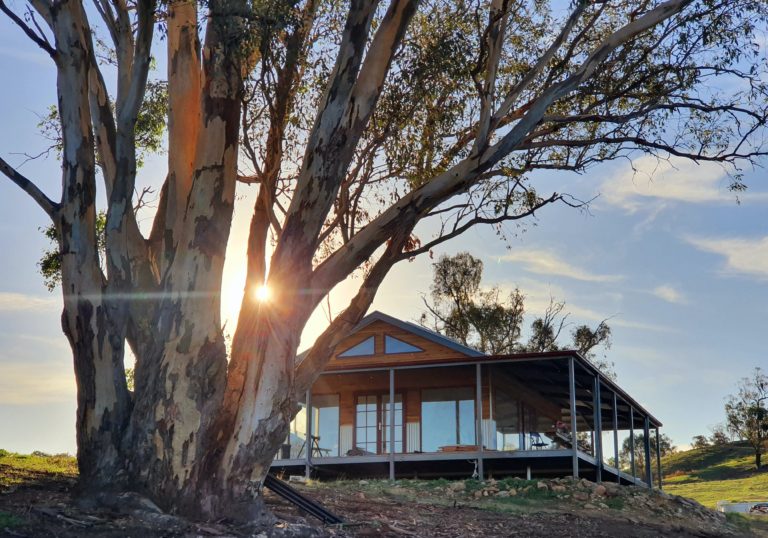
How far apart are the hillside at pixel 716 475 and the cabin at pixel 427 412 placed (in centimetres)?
1633

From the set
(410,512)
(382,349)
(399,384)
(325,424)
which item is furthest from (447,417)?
(410,512)

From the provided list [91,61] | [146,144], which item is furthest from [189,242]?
[146,144]

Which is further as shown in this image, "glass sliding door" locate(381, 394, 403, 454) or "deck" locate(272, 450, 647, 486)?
"glass sliding door" locate(381, 394, 403, 454)

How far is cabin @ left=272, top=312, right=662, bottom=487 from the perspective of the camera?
21359 millimetres

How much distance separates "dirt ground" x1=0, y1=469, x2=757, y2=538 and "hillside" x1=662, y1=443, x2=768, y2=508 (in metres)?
24.2

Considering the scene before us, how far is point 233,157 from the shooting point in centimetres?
934

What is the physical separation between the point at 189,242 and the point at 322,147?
1.71 meters

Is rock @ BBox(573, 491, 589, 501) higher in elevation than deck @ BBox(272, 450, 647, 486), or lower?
lower

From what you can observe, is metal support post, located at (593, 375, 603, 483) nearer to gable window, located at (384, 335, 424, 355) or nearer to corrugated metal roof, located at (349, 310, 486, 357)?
corrugated metal roof, located at (349, 310, 486, 357)

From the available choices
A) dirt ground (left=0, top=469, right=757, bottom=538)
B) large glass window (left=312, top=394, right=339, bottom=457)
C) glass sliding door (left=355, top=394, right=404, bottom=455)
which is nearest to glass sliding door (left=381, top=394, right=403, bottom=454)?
glass sliding door (left=355, top=394, right=404, bottom=455)

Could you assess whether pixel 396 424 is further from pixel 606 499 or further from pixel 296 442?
pixel 606 499

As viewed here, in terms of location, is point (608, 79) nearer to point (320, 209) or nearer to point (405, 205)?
point (405, 205)

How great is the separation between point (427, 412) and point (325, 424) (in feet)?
10.3

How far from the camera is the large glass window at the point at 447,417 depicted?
77.3 feet
